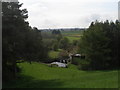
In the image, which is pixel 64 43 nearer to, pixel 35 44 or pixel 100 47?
pixel 100 47

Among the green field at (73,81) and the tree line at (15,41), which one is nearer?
the green field at (73,81)

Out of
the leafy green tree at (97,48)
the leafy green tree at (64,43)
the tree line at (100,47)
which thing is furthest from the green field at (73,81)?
the leafy green tree at (64,43)

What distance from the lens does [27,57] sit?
2861cm

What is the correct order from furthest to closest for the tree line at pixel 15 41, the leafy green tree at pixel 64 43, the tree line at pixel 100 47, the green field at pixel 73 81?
the leafy green tree at pixel 64 43
the tree line at pixel 100 47
the tree line at pixel 15 41
the green field at pixel 73 81

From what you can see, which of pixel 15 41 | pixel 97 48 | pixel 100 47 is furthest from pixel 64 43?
pixel 15 41

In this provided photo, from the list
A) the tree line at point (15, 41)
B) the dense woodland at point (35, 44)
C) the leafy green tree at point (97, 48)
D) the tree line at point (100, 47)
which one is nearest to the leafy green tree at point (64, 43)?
the dense woodland at point (35, 44)

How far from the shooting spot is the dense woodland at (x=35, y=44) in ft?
81.2

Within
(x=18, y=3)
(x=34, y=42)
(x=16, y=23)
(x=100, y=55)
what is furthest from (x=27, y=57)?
(x=100, y=55)

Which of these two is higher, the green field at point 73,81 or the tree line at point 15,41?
the tree line at point 15,41

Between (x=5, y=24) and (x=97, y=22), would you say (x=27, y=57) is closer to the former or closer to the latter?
(x=5, y=24)

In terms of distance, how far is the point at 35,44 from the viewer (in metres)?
29.2

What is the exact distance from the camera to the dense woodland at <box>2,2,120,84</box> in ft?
81.2

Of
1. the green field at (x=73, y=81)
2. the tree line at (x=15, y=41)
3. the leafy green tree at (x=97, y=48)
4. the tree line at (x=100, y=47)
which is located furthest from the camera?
the tree line at (x=100, y=47)

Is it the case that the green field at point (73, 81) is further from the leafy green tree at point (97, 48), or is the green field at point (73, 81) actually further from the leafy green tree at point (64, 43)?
the leafy green tree at point (64, 43)
